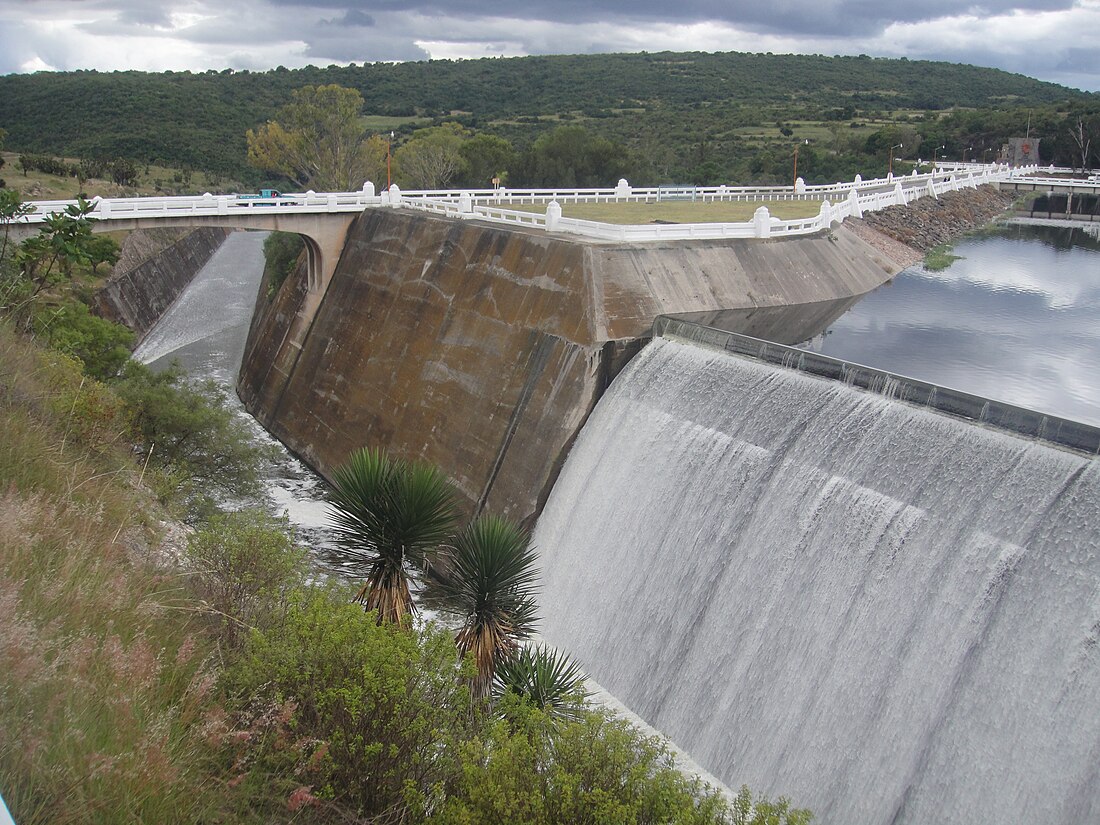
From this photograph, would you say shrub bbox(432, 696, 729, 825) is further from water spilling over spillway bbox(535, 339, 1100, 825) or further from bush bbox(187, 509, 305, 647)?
water spilling over spillway bbox(535, 339, 1100, 825)

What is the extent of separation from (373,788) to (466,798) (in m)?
1.02

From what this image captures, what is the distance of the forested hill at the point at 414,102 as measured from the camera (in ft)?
360

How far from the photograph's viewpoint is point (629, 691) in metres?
19.1

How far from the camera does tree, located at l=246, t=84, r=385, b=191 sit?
Result: 2463 inches

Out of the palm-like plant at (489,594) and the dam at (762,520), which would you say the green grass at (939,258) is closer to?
the dam at (762,520)

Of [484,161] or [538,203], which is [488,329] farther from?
[484,161]

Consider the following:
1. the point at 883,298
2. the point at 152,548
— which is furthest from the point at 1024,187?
the point at 152,548

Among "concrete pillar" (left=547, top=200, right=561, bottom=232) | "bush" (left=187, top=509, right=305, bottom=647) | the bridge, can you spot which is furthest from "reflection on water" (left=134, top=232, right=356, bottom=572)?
"concrete pillar" (left=547, top=200, right=561, bottom=232)

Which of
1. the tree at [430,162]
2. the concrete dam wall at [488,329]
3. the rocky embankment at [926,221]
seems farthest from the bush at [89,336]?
the tree at [430,162]

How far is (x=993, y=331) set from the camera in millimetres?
34031

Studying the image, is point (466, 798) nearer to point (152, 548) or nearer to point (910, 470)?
point (152, 548)

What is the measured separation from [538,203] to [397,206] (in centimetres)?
831

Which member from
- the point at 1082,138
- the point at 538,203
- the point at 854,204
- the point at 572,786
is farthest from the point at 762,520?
the point at 1082,138

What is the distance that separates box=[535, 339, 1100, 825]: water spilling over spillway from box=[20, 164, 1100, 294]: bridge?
8.97 metres
